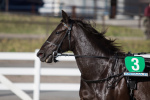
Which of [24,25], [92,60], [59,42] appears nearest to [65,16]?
[59,42]

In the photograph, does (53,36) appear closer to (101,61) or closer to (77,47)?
(77,47)

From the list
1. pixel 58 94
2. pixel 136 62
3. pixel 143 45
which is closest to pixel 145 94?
pixel 136 62

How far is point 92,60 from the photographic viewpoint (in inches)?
200

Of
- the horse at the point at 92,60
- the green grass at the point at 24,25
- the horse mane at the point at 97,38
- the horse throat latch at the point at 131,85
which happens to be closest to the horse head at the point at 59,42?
the horse at the point at 92,60

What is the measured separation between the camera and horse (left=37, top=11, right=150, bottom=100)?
4.89 meters

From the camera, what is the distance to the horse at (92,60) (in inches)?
193

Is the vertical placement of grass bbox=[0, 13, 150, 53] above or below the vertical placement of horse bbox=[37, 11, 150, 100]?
below

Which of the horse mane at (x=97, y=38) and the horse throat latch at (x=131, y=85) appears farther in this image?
the horse mane at (x=97, y=38)

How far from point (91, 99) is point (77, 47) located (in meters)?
0.85

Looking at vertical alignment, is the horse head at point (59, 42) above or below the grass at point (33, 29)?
above

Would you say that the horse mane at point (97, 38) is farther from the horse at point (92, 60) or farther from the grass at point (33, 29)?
the grass at point (33, 29)

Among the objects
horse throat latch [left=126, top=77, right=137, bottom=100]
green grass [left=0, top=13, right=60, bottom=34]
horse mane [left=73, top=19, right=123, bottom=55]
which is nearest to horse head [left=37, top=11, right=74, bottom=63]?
horse mane [left=73, top=19, right=123, bottom=55]

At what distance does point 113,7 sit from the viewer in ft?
69.4

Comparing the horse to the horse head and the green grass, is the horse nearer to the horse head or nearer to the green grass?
the horse head
